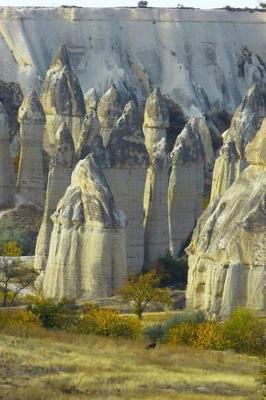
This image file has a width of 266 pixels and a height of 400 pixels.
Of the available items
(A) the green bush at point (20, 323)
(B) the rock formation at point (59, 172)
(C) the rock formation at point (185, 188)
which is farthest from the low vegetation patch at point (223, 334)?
(C) the rock formation at point (185, 188)

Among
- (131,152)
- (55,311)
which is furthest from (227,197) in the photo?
(131,152)

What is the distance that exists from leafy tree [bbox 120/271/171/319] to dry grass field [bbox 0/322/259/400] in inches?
398

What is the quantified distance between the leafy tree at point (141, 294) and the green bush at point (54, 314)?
16.0ft

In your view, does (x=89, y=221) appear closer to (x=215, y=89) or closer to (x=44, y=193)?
(x=44, y=193)

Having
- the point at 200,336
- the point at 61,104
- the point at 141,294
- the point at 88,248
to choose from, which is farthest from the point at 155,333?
the point at 61,104

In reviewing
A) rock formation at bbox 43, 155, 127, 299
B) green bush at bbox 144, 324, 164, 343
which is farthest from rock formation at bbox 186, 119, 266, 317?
rock formation at bbox 43, 155, 127, 299

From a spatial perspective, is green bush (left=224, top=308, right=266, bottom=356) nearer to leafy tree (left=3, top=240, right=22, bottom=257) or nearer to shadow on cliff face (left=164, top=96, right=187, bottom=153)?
leafy tree (left=3, top=240, right=22, bottom=257)

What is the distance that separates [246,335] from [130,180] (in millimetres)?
18037

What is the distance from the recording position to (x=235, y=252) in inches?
1724

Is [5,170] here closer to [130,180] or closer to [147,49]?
[130,180]

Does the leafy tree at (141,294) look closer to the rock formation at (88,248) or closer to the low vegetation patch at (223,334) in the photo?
the rock formation at (88,248)

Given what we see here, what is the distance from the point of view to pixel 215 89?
9544 centimetres

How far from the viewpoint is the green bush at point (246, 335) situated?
39375 millimetres

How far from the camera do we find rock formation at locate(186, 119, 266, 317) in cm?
4375
